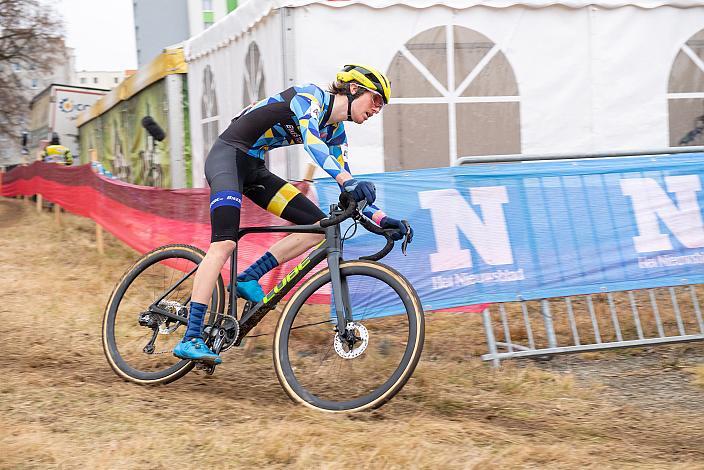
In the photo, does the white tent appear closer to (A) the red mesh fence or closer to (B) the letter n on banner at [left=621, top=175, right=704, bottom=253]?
(A) the red mesh fence

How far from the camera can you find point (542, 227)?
6.34 meters

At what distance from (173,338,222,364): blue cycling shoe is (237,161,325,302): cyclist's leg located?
419 millimetres

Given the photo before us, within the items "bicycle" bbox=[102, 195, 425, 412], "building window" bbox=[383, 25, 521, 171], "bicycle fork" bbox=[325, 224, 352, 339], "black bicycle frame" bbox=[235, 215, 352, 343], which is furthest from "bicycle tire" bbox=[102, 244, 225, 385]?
"building window" bbox=[383, 25, 521, 171]

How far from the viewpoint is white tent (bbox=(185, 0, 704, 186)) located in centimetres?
994

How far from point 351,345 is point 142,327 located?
1548mm

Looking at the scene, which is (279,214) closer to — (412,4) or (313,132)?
(313,132)

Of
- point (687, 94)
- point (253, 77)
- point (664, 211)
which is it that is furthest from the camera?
point (253, 77)

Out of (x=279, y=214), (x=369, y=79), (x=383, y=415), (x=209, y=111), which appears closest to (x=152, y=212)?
(x=209, y=111)

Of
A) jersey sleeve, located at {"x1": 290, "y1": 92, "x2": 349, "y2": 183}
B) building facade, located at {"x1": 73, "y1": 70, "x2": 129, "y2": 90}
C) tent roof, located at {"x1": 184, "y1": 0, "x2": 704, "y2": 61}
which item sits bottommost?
jersey sleeve, located at {"x1": 290, "y1": 92, "x2": 349, "y2": 183}

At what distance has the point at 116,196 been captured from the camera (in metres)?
11.3

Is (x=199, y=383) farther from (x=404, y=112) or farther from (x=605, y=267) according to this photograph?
(x=404, y=112)

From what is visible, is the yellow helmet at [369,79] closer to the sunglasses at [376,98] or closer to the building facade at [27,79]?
the sunglasses at [376,98]

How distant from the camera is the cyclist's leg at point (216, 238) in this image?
486 centimetres

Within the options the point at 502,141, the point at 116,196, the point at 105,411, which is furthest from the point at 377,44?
the point at 105,411
